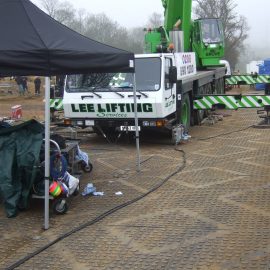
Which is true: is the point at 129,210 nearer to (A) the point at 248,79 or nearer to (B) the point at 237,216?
(B) the point at 237,216

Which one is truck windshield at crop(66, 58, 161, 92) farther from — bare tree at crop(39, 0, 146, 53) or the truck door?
bare tree at crop(39, 0, 146, 53)

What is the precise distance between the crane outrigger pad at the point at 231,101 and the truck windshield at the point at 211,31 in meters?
4.13

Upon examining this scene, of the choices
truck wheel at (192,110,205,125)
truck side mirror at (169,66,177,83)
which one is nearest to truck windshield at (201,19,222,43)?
truck wheel at (192,110,205,125)

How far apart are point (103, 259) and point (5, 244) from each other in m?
1.23

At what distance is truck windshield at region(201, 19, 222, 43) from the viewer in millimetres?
16875

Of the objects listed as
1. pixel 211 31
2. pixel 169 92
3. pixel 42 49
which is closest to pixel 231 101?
pixel 169 92

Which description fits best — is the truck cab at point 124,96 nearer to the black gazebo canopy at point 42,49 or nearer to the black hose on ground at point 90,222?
the black hose on ground at point 90,222

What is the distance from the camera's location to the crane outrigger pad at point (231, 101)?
12672 mm

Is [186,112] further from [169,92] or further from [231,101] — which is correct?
[169,92]

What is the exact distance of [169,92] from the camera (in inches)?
432

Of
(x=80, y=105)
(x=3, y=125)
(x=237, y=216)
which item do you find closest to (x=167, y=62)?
(x=80, y=105)

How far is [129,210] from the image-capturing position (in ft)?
21.3

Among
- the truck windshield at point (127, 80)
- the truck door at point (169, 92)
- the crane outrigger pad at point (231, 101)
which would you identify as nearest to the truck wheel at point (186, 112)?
the crane outrigger pad at point (231, 101)

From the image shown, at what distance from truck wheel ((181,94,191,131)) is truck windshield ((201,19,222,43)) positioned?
457 centimetres
